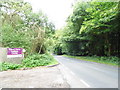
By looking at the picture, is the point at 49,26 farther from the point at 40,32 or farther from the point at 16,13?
the point at 16,13

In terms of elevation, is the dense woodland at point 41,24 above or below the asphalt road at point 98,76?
above

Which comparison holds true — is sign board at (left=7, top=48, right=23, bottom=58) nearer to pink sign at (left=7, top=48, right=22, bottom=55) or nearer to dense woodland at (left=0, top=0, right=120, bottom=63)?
pink sign at (left=7, top=48, right=22, bottom=55)

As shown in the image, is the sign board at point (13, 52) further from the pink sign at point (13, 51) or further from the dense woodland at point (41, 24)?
the dense woodland at point (41, 24)

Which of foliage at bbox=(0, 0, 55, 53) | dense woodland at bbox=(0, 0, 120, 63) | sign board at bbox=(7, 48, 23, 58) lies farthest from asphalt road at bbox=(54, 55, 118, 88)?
foliage at bbox=(0, 0, 55, 53)

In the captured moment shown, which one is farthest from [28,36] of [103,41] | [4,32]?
[103,41]

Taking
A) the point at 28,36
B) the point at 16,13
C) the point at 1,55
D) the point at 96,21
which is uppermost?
the point at 16,13

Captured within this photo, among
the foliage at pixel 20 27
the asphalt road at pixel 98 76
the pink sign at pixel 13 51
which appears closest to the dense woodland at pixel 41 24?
the foliage at pixel 20 27

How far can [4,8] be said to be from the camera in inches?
397

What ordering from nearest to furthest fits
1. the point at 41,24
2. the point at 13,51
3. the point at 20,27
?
the point at 13,51 < the point at 20,27 < the point at 41,24

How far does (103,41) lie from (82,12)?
18.8 ft

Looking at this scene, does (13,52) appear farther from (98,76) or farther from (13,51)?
(98,76)

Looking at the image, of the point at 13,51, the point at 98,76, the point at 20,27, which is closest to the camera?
the point at 98,76

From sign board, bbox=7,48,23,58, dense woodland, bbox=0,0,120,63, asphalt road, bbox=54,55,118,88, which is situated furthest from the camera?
dense woodland, bbox=0,0,120,63

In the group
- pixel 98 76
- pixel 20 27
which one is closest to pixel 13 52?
pixel 20 27
